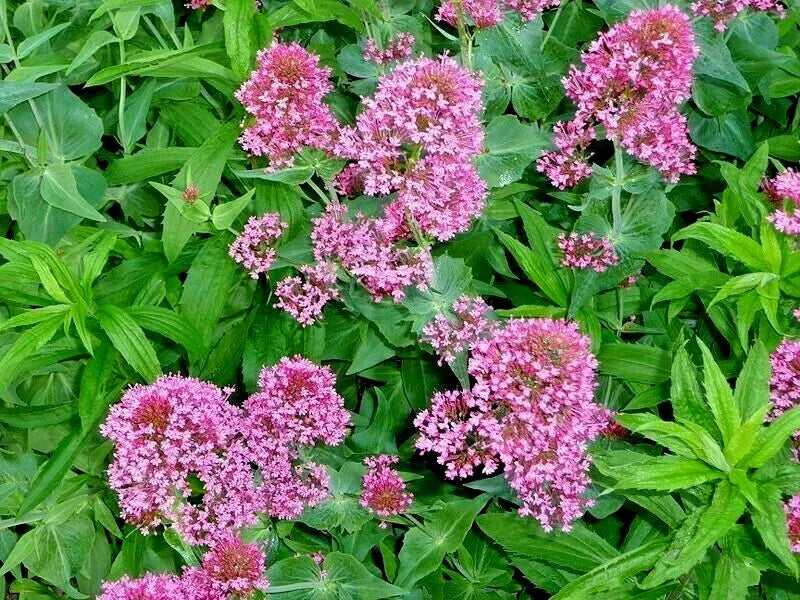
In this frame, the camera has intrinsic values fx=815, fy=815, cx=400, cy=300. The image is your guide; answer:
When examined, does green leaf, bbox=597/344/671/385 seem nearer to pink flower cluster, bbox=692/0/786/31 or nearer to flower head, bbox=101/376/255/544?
pink flower cluster, bbox=692/0/786/31

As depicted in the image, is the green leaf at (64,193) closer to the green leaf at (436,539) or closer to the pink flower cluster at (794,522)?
the green leaf at (436,539)

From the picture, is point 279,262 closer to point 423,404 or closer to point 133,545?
point 423,404

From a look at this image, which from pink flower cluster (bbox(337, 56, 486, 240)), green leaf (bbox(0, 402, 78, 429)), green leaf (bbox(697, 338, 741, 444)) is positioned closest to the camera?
green leaf (bbox(697, 338, 741, 444))

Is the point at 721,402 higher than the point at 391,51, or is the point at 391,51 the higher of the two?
the point at 391,51

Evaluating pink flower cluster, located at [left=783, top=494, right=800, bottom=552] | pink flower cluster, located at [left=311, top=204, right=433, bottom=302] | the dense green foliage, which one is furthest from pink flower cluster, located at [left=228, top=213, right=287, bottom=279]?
pink flower cluster, located at [left=783, top=494, right=800, bottom=552]

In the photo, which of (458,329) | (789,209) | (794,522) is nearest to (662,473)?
(794,522)

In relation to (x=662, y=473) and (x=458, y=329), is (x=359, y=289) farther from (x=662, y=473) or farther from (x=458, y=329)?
(x=662, y=473)

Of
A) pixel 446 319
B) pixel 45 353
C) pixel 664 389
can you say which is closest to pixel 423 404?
pixel 446 319
